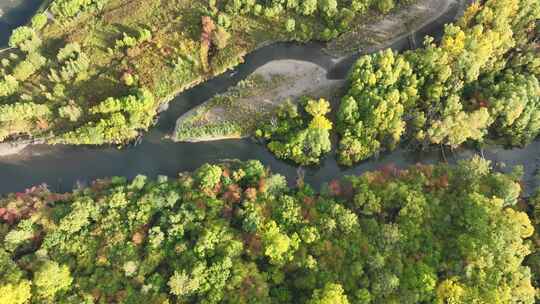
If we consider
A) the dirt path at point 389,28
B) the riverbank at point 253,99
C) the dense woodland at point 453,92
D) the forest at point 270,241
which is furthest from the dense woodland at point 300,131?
the dirt path at point 389,28

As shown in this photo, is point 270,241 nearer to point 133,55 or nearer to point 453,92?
point 453,92

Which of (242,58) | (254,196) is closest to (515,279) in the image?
(254,196)

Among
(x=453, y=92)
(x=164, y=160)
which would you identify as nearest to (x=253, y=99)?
(x=164, y=160)

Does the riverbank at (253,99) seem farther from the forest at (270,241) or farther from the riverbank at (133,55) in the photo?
the forest at (270,241)

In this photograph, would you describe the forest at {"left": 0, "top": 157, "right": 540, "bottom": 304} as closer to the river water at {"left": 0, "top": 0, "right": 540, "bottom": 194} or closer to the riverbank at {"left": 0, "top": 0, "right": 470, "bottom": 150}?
the river water at {"left": 0, "top": 0, "right": 540, "bottom": 194}

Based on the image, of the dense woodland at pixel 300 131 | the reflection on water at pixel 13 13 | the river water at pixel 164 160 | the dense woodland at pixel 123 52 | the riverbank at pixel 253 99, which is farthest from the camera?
the reflection on water at pixel 13 13
